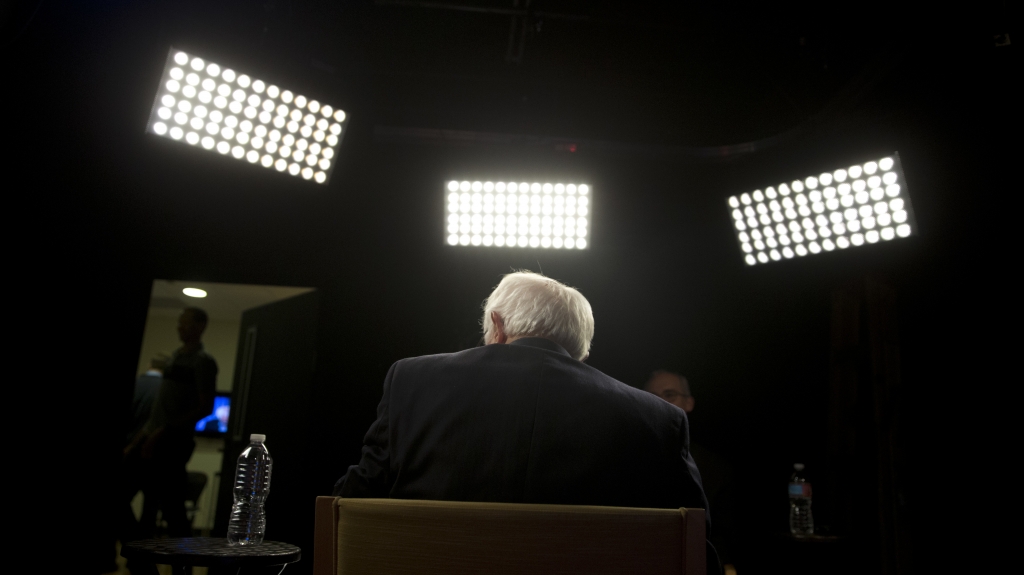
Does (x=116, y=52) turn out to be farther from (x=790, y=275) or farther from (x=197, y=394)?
(x=790, y=275)

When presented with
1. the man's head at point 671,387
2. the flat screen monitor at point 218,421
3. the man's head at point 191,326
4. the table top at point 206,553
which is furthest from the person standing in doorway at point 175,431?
the flat screen monitor at point 218,421

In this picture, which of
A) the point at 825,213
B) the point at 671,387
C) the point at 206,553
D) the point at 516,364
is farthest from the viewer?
the point at 671,387

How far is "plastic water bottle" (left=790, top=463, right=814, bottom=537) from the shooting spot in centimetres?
306

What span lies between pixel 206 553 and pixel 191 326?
8.40 ft

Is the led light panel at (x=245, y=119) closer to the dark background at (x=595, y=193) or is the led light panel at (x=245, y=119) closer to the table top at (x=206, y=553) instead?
the dark background at (x=595, y=193)

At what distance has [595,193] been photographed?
10.5 ft

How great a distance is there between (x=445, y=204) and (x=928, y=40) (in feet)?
7.28

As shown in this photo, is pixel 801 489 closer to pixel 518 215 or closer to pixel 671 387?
pixel 671 387

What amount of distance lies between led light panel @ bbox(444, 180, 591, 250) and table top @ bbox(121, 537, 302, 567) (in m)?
1.87

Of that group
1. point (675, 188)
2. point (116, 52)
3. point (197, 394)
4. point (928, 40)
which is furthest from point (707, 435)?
point (116, 52)

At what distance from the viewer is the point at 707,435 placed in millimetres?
3408

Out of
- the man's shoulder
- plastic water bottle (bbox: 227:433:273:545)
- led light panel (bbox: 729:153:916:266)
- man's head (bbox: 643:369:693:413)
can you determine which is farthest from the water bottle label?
plastic water bottle (bbox: 227:433:273:545)

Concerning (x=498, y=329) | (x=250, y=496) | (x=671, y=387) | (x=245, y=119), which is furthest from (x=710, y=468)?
(x=245, y=119)

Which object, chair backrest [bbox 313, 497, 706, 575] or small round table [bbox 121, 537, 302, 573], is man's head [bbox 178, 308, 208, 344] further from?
chair backrest [bbox 313, 497, 706, 575]
